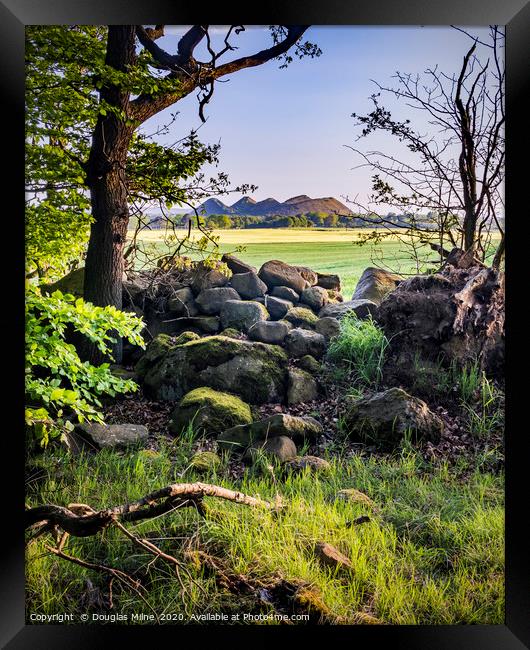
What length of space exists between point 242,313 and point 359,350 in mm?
820

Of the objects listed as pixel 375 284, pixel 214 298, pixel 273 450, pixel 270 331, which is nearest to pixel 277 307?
pixel 270 331

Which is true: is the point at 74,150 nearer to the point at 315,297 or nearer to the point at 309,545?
the point at 315,297

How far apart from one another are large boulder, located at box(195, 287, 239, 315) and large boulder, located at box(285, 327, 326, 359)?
0.54 metres

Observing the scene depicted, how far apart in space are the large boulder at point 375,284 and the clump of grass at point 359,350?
5.6 inches

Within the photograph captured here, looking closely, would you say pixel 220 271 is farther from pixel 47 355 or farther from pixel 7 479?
pixel 7 479

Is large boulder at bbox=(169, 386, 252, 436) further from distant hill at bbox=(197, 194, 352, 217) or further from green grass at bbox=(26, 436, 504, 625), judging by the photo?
distant hill at bbox=(197, 194, 352, 217)

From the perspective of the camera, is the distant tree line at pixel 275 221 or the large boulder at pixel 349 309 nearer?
the distant tree line at pixel 275 221

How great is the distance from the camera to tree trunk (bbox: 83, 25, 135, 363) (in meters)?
3.18

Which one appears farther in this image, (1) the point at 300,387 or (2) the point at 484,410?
(1) the point at 300,387

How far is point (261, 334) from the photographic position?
12.2 ft

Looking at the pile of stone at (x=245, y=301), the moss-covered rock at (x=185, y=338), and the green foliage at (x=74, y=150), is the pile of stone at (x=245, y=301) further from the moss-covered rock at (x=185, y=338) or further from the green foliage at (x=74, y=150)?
the green foliage at (x=74, y=150)

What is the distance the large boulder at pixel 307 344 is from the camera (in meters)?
3.63

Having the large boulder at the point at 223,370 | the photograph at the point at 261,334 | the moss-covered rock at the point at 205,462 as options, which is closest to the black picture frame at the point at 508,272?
the photograph at the point at 261,334

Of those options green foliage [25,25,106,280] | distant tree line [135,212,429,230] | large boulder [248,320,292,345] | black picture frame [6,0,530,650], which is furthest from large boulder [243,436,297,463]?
green foliage [25,25,106,280]
